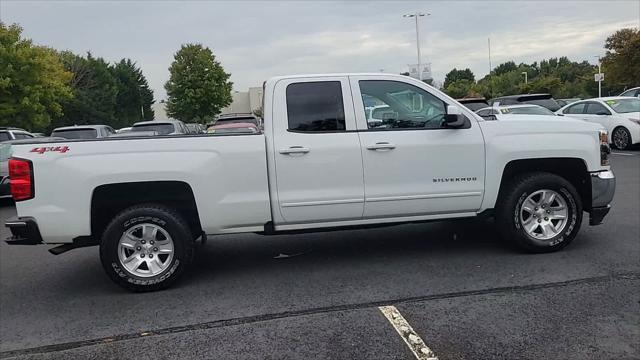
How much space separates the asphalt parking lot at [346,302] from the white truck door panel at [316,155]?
69cm

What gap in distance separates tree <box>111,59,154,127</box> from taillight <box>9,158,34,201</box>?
77.6m

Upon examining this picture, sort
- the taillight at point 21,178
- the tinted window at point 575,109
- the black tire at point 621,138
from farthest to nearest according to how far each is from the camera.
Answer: the tinted window at point 575,109 < the black tire at point 621,138 < the taillight at point 21,178

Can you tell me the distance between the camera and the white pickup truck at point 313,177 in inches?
207

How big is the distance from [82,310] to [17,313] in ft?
1.94

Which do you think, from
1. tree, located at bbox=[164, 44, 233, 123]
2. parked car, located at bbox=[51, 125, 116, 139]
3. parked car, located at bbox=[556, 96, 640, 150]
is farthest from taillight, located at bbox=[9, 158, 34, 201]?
tree, located at bbox=[164, 44, 233, 123]

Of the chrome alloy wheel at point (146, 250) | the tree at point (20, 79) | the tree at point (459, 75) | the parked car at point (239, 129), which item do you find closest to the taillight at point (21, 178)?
the chrome alloy wheel at point (146, 250)

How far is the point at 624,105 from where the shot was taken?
1702 centimetres

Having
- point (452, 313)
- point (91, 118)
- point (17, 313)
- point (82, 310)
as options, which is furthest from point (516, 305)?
point (91, 118)

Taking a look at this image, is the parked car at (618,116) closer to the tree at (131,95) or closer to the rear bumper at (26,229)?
the rear bumper at (26,229)

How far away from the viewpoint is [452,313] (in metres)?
4.50

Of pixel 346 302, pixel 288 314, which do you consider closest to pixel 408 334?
pixel 346 302

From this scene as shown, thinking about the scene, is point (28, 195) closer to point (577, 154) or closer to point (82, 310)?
point (82, 310)

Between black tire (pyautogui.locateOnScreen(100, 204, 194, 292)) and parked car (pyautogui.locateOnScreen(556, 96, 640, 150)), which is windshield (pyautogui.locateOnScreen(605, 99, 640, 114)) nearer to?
parked car (pyautogui.locateOnScreen(556, 96, 640, 150))

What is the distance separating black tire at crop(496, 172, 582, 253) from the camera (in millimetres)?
5957
